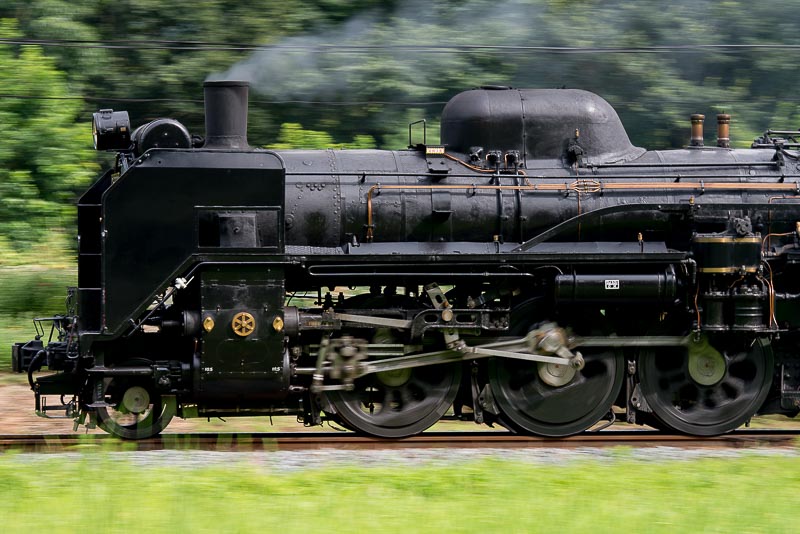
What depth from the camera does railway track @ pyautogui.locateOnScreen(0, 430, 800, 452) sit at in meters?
9.96

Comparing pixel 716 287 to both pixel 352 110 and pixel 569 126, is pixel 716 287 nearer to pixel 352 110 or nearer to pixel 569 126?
pixel 569 126

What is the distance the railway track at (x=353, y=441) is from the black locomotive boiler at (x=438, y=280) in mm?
163

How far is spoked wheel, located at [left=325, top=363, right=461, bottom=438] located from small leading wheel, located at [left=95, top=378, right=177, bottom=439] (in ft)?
4.91

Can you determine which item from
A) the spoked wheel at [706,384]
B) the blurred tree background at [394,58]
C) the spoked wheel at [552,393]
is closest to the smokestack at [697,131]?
the spoked wheel at [706,384]

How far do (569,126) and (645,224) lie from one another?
48.1 inches

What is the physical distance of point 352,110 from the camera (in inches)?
756

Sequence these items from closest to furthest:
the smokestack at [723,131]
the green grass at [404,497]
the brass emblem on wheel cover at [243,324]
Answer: the green grass at [404,497]
the brass emblem on wheel cover at [243,324]
the smokestack at [723,131]

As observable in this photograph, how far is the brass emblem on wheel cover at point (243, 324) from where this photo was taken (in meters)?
9.74

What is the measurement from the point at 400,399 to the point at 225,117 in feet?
10.0

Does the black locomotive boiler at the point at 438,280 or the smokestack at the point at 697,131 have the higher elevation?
the smokestack at the point at 697,131

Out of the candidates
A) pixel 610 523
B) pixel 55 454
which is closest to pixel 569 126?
pixel 610 523

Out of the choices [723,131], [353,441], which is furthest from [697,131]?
[353,441]

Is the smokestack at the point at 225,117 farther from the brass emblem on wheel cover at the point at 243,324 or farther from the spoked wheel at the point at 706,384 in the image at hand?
the spoked wheel at the point at 706,384

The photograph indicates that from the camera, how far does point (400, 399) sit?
412 inches
